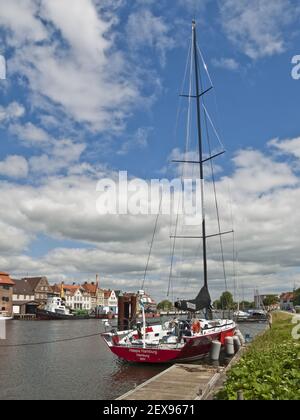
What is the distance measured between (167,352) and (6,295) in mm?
82033

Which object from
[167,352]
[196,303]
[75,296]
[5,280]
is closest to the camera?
[167,352]

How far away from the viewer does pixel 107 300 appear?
164 m

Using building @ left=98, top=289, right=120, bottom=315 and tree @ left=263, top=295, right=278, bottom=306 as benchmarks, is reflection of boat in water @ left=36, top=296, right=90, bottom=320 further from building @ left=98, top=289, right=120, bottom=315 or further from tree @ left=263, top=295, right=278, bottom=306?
tree @ left=263, top=295, right=278, bottom=306

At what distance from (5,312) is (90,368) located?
73735mm

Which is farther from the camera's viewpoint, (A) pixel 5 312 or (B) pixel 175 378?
(A) pixel 5 312

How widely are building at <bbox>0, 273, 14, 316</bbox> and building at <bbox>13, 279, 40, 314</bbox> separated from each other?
837 centimetres

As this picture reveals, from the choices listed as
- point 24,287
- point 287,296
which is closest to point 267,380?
point 24,287

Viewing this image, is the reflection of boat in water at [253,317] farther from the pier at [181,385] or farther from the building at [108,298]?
the building at [108,298]

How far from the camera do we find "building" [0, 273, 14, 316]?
9548cm

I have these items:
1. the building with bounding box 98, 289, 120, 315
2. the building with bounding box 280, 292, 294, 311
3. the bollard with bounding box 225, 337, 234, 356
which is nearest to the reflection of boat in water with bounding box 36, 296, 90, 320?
the building with bounding box 98, 289, 120, 315

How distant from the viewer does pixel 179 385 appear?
16.1 m

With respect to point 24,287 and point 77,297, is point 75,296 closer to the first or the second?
point 77,297
